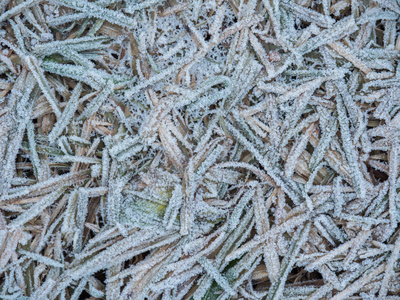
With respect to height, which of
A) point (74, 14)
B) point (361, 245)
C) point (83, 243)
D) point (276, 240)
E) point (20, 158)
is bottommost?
point (361, 245)

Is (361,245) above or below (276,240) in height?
below

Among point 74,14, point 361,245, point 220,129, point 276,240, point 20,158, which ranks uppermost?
point 74,14

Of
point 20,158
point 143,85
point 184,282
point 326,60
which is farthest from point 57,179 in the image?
point 326,60

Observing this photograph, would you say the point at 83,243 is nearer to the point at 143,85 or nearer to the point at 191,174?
the point at 191,174

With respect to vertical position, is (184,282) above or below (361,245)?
above

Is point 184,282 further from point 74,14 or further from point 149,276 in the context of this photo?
point 74,14

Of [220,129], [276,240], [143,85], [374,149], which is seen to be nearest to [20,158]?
[143,85]
